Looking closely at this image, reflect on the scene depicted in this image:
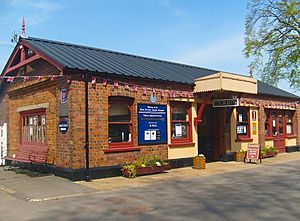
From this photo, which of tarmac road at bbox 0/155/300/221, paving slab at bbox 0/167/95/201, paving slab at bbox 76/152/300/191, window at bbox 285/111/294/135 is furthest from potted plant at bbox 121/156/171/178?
window at bbox 285/111/294/135

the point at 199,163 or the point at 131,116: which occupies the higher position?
the point at 131,116

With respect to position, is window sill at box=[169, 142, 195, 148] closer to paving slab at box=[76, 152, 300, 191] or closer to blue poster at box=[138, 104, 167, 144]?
blue poster at box=[138, 104, 167, 144]

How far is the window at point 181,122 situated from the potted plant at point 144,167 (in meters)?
1.73

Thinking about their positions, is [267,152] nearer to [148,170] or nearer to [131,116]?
[148,170]

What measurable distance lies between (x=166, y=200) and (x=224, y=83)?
715 cm

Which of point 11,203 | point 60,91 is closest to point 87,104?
point 60,91

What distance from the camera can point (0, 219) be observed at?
728cm

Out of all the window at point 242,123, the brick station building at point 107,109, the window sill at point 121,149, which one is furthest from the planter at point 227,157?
the window sill at point 121,149

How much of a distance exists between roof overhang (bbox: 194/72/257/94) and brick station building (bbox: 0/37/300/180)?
0.14 feet

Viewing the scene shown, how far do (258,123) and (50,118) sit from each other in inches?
496

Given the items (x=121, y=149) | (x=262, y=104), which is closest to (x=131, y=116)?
(x=121, y=149)

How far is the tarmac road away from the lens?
288 inches

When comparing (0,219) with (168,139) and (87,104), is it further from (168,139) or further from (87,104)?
(168,139)

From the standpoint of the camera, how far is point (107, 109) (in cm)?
1280
